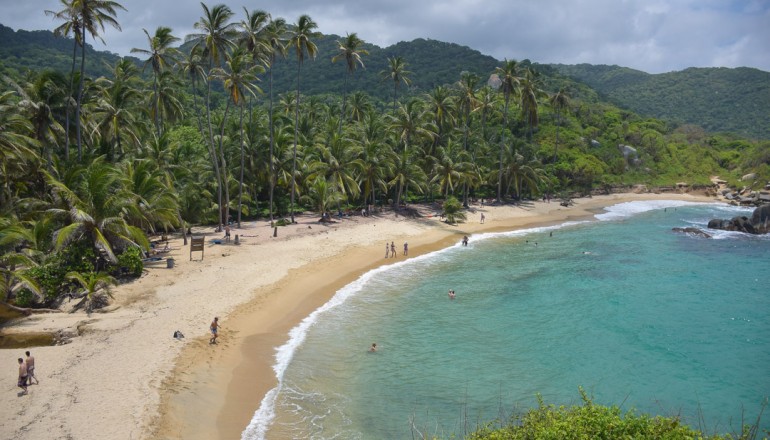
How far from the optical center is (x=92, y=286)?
20891mm

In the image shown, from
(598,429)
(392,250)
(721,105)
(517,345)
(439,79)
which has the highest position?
(439,79)

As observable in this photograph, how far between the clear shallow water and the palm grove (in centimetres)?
1179

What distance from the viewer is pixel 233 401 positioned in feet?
50.2

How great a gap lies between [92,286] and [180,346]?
21.0ft

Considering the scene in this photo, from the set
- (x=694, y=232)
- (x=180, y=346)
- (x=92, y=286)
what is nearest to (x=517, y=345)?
(x=180, y=346)

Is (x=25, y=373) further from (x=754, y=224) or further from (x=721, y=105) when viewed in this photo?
(x=721, y=105)

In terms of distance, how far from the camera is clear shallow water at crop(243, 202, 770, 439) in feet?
51.6

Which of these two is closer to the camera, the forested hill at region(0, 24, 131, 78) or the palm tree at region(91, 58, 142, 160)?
the palm tree at region(91, 58, 142, 160)

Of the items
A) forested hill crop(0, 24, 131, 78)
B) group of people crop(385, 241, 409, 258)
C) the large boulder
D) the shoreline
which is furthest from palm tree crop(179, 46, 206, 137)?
forested hill crop(0, 24, 131, 78)

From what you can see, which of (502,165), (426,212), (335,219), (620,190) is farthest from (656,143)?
(335,219)

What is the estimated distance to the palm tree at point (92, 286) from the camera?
20734 mm

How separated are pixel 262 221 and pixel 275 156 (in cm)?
655

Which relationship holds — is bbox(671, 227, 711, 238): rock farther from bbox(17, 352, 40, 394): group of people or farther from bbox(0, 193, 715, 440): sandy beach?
bbox(17, 352, 40, 394): group of people

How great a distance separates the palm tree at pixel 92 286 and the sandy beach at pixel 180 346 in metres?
0.63
